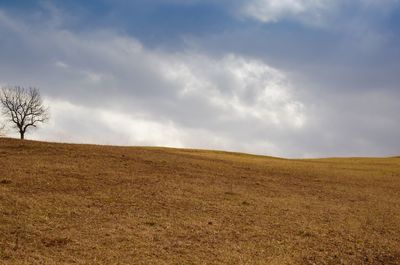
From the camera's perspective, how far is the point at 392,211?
840 inches

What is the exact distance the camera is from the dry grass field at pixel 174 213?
13086 millimetres

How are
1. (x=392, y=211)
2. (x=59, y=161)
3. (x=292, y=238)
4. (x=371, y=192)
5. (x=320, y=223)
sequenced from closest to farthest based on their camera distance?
(x=292, y=238) → (x=320, y=223) → (x=392, y=211) → (x=59, y=161) → (x=371, y=192)

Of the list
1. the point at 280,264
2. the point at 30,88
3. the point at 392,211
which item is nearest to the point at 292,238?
the point at 280,264

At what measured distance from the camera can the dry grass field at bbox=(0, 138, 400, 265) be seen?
1309 cm

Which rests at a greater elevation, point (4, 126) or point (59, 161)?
point (4, 126)

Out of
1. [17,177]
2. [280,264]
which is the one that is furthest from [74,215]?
[280,264]

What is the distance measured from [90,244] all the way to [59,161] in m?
11.4

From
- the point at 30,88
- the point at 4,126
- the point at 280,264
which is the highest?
the point at 30,88

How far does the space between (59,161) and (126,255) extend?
12.4 meters

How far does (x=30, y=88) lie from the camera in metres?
52.2

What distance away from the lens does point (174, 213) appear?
16.8m

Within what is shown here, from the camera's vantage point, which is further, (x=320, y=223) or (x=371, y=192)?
(x=371, y=192)

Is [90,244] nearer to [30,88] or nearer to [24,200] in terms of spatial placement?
[24,200]

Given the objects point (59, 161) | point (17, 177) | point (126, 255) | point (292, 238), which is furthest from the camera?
point (59, 161)
